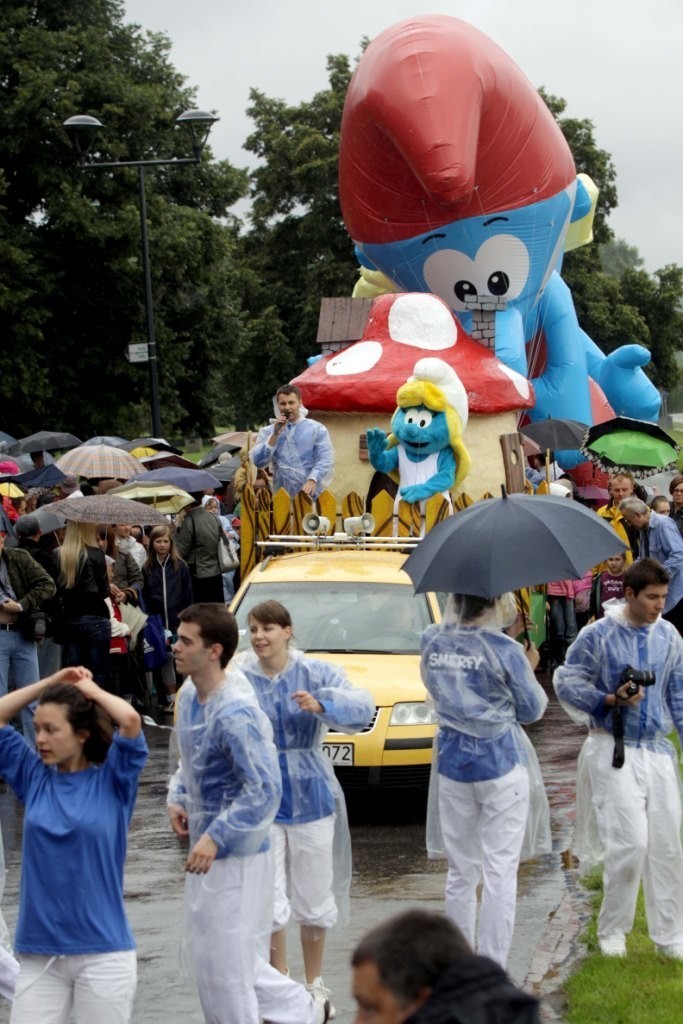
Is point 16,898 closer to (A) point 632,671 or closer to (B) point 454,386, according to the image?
(A) point 632,671

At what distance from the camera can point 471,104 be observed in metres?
18.9

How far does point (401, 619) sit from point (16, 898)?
10.9 ft

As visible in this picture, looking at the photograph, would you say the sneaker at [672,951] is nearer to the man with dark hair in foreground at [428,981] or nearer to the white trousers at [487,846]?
the white trousers at [487,846]

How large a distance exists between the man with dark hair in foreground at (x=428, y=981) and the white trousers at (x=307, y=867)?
3.97 m

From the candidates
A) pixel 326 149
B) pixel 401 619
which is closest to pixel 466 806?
pixel 401 619

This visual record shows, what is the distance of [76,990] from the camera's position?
5078 millimetres

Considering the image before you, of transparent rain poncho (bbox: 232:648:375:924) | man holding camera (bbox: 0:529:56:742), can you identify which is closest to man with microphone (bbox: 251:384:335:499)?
man holding camera (bbox: 0:529:56:742)

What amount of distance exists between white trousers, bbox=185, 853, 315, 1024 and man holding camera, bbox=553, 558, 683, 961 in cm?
197

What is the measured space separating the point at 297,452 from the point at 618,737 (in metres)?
7.03

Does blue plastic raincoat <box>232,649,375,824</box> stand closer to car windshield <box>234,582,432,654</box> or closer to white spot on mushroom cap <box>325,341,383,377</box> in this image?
car windshield <box>234,582,432,654</box>

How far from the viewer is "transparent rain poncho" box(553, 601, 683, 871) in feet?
24.1

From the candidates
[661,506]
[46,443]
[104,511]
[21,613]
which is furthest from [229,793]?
[46,443]

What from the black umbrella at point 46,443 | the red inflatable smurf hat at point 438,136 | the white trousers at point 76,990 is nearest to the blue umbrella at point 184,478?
the red inflatable smurf hat at point 438,136

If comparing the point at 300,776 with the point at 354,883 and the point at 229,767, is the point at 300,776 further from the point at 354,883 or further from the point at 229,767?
the point at 354,883
